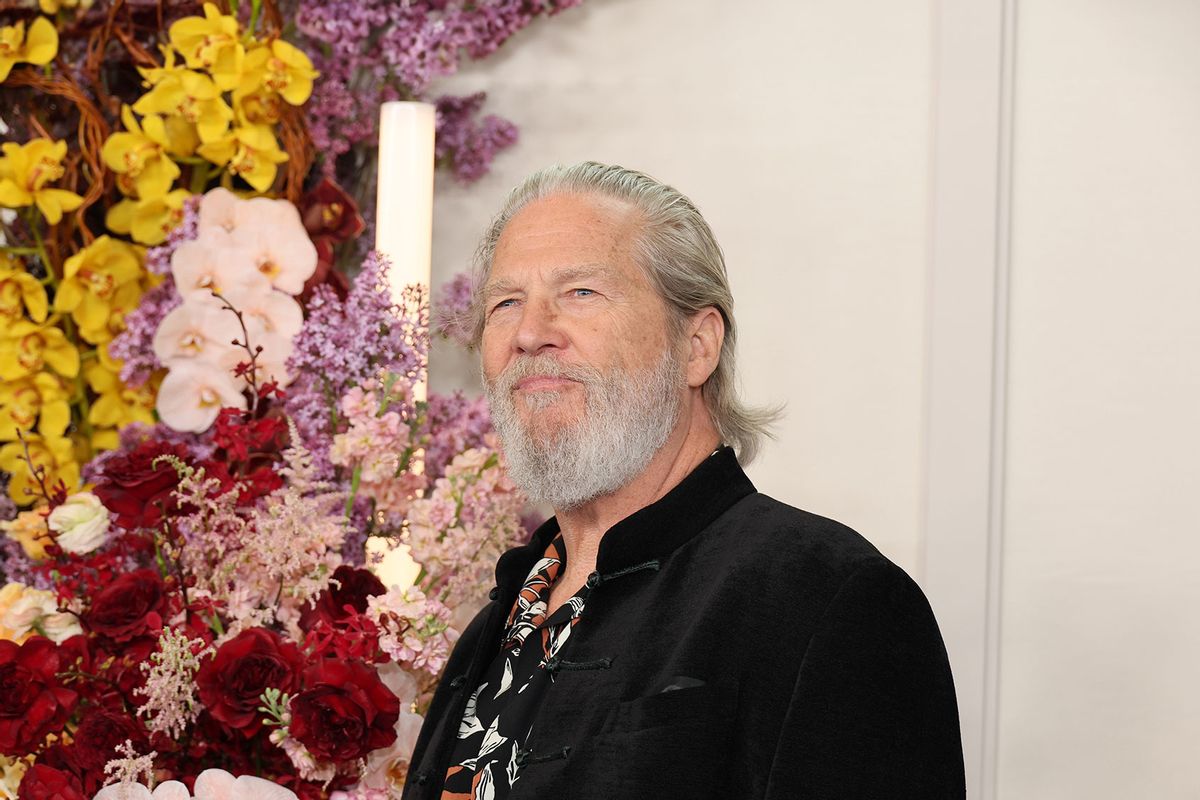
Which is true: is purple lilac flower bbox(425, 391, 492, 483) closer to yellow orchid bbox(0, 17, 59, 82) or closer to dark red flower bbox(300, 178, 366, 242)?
dark red flower bbox(300, 178, 366, 242)

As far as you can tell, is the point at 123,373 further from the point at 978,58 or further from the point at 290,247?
the point at 978,58

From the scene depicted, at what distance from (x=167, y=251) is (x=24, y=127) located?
1.47 feet

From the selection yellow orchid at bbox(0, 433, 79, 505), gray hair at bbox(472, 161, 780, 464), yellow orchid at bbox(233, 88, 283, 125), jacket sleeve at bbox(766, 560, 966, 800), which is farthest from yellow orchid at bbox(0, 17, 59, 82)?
jacket sleeve at bbox(766, 560, 966, 800)

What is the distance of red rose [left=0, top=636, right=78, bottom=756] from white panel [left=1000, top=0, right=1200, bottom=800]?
151 cm

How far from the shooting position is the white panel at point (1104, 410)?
2.20 meters

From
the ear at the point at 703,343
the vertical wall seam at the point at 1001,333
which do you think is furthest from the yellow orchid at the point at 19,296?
the vertical wall seam at the point at 1001,333

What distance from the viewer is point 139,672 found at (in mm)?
1568

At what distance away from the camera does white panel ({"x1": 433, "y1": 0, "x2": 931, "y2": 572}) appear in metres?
2.35

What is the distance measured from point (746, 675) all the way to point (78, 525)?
38.1 inches

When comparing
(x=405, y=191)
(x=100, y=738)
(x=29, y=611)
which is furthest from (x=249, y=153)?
(x=100, y=738)

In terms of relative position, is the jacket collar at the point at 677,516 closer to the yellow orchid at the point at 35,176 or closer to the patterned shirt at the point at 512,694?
the patterned shirt at the point at 512,694

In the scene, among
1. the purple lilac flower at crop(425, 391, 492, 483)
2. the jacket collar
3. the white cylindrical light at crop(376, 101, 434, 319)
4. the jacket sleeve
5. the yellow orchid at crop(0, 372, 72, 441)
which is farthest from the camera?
the yellow orchid at crop(0, 372, 72, 441)

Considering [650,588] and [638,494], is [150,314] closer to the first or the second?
[638,494]

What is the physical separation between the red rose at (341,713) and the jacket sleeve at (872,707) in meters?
0.49
